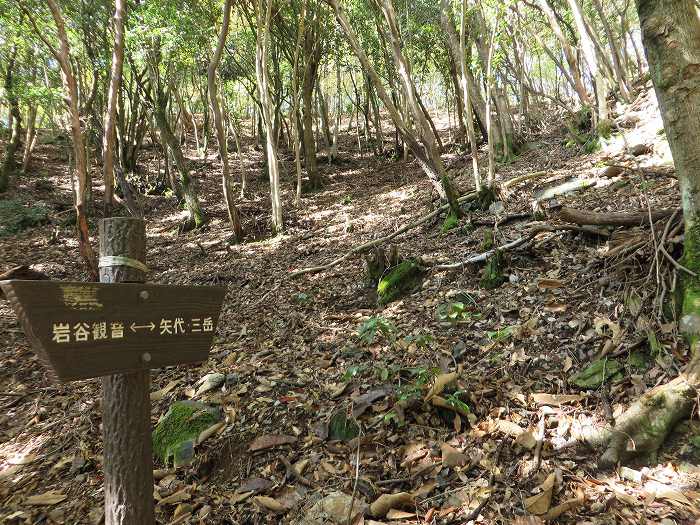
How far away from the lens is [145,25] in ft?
31.5

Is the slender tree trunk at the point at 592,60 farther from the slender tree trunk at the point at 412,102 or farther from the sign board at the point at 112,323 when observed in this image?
the sign board at the point at 112,323

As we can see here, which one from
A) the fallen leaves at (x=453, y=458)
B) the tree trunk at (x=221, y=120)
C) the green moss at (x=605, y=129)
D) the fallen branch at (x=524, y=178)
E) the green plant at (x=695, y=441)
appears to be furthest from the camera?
the green moss at (x=605, y=129)

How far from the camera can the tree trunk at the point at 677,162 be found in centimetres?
265

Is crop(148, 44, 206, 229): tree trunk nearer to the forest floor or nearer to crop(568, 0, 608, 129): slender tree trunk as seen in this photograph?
the forest floor

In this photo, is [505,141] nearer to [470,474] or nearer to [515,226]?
[515,226]

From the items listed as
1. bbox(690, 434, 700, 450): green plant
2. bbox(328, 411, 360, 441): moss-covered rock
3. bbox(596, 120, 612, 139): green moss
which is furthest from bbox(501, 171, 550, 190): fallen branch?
bbox(328, 411, 360, 441): moss-covered rock

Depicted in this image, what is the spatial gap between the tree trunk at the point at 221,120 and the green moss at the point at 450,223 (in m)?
5.32

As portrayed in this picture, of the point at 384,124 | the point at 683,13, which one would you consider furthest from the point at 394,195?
the point at 384,124

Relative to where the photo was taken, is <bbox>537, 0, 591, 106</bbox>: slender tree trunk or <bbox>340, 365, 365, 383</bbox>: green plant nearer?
<bbox>340, 365, 365, 383</bbox>: green plant

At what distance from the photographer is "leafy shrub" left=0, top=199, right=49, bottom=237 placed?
12596 millimetres

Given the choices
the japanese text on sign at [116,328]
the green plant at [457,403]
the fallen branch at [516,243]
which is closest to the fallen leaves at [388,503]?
the green plant at [457,403]

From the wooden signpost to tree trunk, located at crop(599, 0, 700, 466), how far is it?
270 centimetres

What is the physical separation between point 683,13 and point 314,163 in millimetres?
13689

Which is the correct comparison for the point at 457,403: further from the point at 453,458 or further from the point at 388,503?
the point at 388,503
